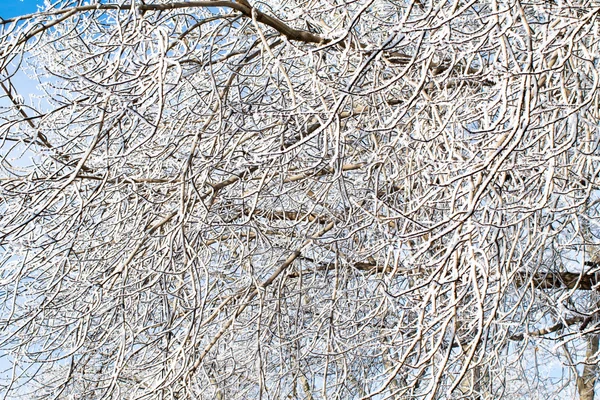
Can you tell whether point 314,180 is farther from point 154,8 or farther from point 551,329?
point 551,329

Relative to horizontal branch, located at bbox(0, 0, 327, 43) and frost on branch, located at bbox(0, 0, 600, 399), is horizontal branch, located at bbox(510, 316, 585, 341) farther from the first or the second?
horizontal branch, located at bbox(0, 0, 327, 43)

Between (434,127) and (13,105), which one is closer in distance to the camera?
(13,105)

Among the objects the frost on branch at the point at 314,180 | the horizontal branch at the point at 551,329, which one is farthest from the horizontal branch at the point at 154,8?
the horizontal branch at the point at 551,329

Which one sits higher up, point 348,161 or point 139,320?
point 348,161

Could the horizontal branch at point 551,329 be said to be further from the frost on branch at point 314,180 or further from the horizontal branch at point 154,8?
the horizontal branch at point 154,8

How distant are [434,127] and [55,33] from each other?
15.0ft

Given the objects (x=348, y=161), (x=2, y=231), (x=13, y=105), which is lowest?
(x=2, y=231)

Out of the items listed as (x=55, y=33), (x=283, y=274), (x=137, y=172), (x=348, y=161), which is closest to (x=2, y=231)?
(x=137, y=172)

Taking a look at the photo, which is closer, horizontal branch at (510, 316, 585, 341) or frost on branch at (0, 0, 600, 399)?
frost on branch at (0, 0, 600, 399)

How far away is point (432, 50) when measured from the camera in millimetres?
2660

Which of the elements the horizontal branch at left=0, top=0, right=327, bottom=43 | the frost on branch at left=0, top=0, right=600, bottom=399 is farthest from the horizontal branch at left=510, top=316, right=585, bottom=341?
the horizontal branch at left=0, top=0, right=327, bottom=43

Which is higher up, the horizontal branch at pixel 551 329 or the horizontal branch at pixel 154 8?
the horizontal branch at pixel 154 8

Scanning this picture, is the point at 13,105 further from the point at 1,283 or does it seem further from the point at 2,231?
the point at 1,283

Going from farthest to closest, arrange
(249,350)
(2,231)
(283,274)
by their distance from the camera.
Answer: (249,350)
(283,274)
(2,231)
